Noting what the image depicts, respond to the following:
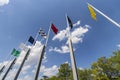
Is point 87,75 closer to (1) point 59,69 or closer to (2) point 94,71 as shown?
(1) point 59,69

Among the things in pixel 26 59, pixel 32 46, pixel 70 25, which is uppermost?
pixel 32 46

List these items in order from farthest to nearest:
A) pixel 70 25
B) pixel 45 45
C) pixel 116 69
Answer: pixel 116 69, pixel 45 45, pixel 70 25

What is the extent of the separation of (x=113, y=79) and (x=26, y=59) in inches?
1992

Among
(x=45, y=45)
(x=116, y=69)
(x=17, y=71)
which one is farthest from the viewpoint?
(x=116, y=69)

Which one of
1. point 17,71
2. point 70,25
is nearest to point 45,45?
point 70,25

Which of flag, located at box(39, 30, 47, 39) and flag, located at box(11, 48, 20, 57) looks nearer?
flag, located at box(39, 30, 47, 39)

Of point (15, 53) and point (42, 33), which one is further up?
point (15, 53)

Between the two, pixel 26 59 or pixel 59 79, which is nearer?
pixel 26 59

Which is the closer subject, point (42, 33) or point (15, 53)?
point (42, 33)

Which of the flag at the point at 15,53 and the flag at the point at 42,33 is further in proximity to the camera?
the flag at the point at 15,53

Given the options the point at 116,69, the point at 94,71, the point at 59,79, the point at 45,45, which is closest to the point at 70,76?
the point at 59,79

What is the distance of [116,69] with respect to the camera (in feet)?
225

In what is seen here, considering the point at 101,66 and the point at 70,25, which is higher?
the point at 101,66

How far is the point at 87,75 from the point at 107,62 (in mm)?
20805
